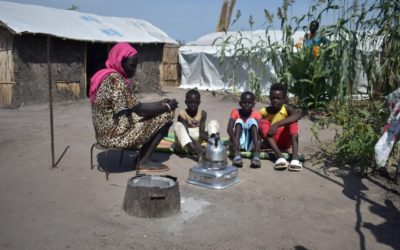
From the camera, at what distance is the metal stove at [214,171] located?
3.76m

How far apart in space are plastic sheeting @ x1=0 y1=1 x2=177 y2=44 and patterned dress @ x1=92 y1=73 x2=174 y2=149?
5.66m

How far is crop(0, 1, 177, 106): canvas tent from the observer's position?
29.0 feet

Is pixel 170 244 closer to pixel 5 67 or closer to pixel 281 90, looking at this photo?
pixel 281 90

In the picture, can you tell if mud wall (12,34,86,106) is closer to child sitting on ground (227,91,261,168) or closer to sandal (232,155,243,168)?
child sitting on ground (227,91,261,168)

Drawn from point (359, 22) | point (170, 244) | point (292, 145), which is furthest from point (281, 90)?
point (170, 244)

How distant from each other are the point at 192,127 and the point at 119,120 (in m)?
1.22

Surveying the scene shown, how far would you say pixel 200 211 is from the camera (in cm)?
319

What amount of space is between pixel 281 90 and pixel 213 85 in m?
10.0

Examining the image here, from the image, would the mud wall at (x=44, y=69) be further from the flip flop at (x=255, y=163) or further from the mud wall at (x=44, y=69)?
the flip flop at (x=255, y=163)

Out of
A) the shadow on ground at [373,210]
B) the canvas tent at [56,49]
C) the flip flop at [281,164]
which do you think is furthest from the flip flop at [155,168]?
the canvas tent at [56,49]

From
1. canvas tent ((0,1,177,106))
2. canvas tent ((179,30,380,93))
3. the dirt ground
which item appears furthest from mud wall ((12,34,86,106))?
canvas tent ((179,30,380,93))

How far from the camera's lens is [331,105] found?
22.0 feet

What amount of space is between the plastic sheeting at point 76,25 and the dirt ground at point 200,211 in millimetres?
5014

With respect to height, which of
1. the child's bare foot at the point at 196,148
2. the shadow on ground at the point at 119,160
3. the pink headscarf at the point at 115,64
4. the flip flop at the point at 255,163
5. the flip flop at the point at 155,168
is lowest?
the shadow on ground at the point at 119,160
